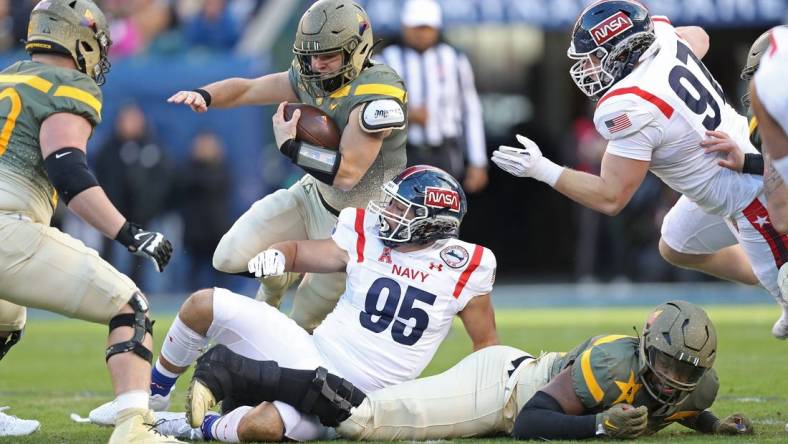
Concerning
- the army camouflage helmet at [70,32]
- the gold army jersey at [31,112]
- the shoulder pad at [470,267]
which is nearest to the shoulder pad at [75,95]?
the gold army jersey at [31,112]

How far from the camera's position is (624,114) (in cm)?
495

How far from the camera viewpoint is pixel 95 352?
8.34m

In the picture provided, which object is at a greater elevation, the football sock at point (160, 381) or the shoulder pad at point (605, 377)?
the shoulder pad at point (605, 377)

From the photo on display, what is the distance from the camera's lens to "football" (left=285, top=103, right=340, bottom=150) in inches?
210

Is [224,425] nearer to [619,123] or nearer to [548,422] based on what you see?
[548,422]

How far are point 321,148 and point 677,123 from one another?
144cm

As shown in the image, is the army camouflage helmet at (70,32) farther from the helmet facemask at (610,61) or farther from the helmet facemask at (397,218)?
the helmet facemask at (610,61)

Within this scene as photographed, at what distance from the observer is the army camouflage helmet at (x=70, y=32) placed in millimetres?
4523

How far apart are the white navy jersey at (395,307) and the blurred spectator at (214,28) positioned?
826 cm

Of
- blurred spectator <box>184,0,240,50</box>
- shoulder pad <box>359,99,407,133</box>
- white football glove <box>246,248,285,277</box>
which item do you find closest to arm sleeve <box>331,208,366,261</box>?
white football glove <box>246,248,285,277</box>

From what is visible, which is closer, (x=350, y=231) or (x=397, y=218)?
(x=397, y=218)

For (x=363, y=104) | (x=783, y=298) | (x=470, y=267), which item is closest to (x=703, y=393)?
(x=783, y=298)

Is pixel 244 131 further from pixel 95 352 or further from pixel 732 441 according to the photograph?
pixel 732 441

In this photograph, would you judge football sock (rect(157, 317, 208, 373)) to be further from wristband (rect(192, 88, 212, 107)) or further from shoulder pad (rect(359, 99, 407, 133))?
wristband (rect(192, 88, 212, 107))
